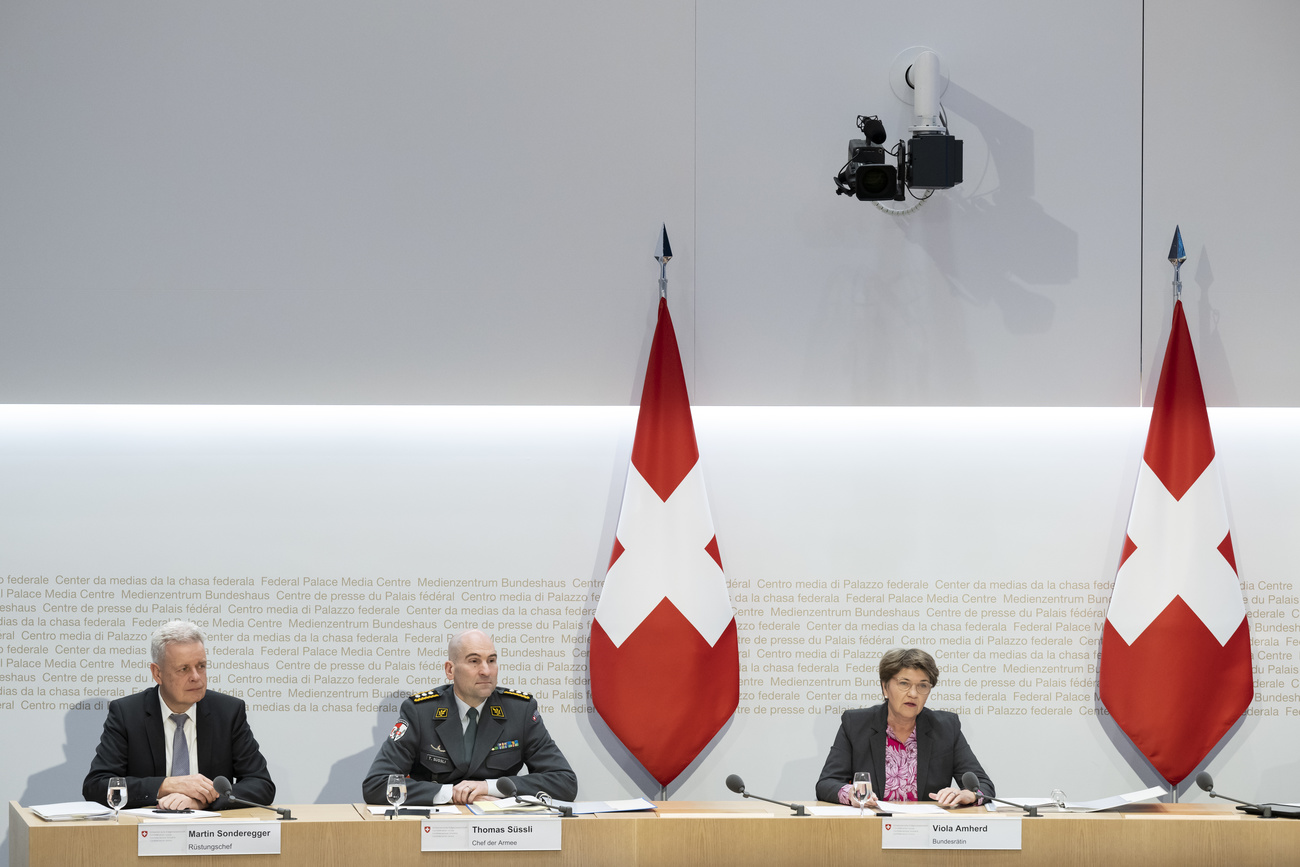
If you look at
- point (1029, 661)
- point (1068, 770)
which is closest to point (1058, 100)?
point (1029, 661)

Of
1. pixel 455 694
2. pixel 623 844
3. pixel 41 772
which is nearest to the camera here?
pixel 623 844

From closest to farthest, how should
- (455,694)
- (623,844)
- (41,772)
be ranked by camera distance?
(623,844), (455,694), (41,772)

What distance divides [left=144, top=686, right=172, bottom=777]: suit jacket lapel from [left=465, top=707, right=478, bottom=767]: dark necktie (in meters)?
1.03

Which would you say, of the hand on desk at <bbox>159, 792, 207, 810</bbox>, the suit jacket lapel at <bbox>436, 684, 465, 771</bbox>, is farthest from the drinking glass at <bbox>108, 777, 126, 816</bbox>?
the suit jacket lapel at <bbox>436, 684, 465, 771</bbox>

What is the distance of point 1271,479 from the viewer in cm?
513

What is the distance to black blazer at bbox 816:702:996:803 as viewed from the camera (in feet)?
14.3

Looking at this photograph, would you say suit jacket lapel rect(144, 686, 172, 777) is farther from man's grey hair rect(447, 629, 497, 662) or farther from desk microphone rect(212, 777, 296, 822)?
man's grey hair rect(447, 629, 497, 662)

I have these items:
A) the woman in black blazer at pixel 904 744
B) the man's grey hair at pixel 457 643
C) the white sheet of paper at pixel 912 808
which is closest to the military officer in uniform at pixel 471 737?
the man's grey hair at pixel 457 643

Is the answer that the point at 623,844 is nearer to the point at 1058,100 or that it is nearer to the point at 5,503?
the point at 5,503

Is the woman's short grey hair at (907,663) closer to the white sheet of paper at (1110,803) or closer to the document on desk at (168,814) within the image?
the white sheet of paper at (1110,803)

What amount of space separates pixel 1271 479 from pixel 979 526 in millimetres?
1241

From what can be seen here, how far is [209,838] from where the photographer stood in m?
3.52

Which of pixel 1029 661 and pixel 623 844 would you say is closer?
pixel 623 844

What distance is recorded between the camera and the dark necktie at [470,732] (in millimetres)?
4371
